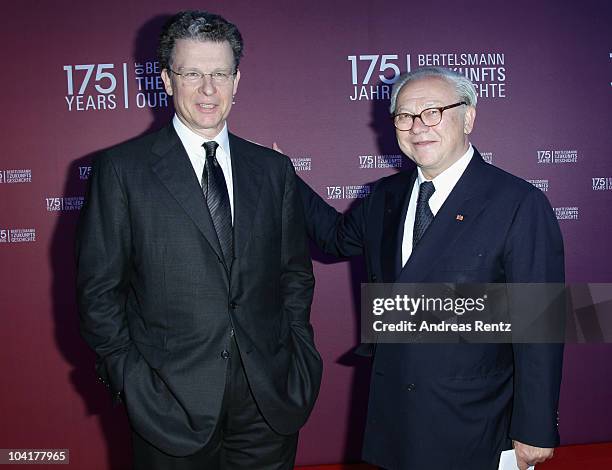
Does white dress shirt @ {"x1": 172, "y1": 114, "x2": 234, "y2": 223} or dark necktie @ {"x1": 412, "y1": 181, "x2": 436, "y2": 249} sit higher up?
white dress shirt @ {"x1": 172, "y1": 114, "x2": 234, "y2": 223}

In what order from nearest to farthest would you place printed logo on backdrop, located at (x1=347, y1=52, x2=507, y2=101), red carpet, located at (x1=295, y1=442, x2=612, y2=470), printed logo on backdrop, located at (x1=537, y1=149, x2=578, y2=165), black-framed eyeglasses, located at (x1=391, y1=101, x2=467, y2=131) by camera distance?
1. black-framed eyeglasses, located at (x1=391, y1=101, x2=467, y2=131)
2. red carpet, located at (x1=295, y1=442, x2=612, y2=470)
3. printed logo on backdrop, located at (x1=347, y1=52, x2=507, y2=101)
4. printed logo on backdrop, located at (x1=537, y1=149, x2=578, y2=165)

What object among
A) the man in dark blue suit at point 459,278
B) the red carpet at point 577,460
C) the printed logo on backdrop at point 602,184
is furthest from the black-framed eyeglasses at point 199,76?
the printed logo on backdrop at point 602,184

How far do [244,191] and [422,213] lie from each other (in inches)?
22.9

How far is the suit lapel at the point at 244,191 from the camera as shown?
6.09 feet

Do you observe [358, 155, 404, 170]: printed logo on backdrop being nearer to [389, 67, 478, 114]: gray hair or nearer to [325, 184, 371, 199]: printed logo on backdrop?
[325, 184, 371, 199]: printed logo on backdrop

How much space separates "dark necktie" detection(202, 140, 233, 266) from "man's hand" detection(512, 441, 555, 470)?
1.05 m

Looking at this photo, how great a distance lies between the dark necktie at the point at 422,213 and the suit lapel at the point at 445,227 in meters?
0.05

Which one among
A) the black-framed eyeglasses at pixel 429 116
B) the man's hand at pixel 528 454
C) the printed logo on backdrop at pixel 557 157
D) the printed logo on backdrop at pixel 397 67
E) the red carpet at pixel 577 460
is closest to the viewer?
the man's hand at pixel 528 454

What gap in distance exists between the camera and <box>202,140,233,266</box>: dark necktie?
1.83 m

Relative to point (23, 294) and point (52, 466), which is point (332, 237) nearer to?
point (23, 294)

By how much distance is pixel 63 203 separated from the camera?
3.39m

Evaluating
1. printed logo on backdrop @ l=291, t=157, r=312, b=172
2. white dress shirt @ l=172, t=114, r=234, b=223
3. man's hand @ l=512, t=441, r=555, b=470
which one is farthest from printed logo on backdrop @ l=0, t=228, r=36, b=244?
man's hand @ l=512, t=441, r=555, b=470

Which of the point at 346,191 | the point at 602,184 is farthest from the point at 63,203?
the point at 602,184

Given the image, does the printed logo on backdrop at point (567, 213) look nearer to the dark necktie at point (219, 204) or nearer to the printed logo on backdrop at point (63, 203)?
the dark necktie at point (219, 204)
